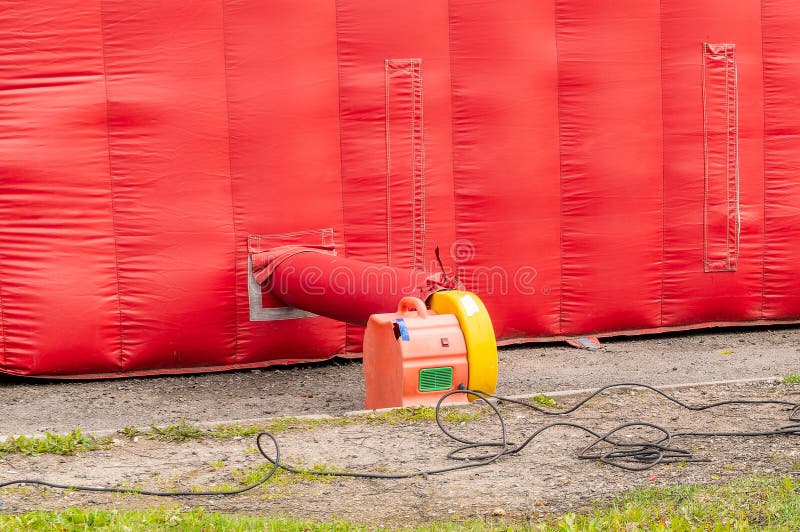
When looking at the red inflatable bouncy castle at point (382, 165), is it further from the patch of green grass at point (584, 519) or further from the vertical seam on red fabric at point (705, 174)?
the patch of green grass at point (584, 519)

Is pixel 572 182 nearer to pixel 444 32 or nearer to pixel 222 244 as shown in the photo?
pixel 444 32

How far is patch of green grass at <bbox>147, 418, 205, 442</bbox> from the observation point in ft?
22.7

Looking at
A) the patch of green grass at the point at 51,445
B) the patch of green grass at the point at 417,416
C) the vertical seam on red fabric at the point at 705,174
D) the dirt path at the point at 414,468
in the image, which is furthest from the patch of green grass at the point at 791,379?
the patch of green grass at the point at 51,445

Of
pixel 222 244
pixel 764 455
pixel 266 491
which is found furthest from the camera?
pixel 222 244

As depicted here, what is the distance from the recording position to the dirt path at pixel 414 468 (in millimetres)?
5660

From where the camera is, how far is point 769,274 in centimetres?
1103

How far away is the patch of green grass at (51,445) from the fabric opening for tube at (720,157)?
6.48 metres

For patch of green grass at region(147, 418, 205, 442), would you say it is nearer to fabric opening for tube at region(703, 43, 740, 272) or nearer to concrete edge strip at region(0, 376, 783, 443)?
concrete edge strip at region(0, 376, 783, 443)

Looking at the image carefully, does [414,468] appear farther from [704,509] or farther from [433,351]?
[704,509]

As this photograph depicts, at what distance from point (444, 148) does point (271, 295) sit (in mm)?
2083

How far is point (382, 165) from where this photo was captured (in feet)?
32.2

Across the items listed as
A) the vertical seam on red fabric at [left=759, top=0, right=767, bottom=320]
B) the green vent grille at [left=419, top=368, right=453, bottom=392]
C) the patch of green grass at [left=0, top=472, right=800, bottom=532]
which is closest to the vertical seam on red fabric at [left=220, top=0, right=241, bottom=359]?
the green vent grille at [left=419, top=368, right=453, bottom=392]

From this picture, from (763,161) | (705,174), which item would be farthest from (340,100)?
(763,161)

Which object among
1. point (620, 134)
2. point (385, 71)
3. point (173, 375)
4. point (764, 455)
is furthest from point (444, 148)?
point (764, 455)
